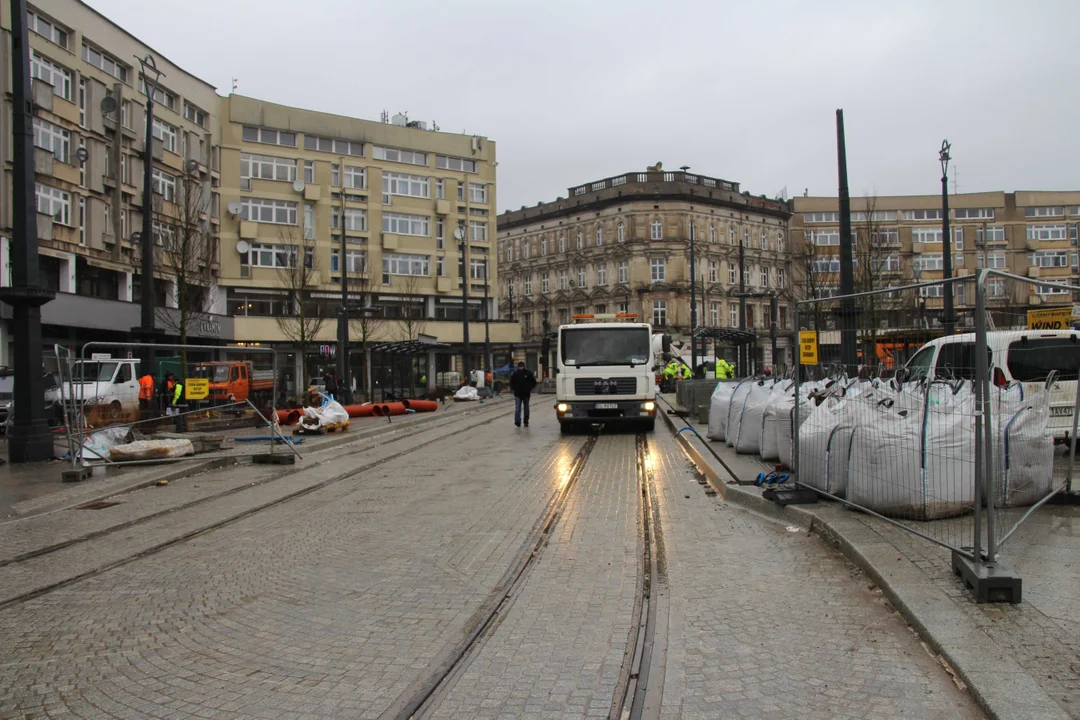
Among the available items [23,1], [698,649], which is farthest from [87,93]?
[698,649]

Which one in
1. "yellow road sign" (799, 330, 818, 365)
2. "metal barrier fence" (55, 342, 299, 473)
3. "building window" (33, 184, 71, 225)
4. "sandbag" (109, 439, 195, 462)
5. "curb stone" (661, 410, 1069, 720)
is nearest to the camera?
"curb stone" (661, 410, 1069, 720)

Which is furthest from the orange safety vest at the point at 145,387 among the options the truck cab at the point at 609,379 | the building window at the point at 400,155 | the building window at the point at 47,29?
the building window at the point at 400,155

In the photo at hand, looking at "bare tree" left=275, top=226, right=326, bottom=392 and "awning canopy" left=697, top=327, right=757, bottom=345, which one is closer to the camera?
"awning canopy" left=697, top=327, right=757, bottom=345

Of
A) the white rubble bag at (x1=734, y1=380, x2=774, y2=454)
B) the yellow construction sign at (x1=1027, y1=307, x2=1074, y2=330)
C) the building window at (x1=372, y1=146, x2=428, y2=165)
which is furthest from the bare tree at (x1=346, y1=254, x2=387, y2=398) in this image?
the yellow construction sign at (x1=1027, y1=307, x2=1074, y2=330)

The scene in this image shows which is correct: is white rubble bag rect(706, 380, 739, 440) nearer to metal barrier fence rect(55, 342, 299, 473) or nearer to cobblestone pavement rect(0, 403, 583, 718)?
cobblestone pavement rect(0, 403, 583, 718)

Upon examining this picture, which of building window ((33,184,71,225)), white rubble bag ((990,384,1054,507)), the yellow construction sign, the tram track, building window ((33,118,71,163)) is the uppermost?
building window ((33,118,71,163))

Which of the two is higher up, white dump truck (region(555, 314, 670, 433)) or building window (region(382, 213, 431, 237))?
building window (region(382, 213, 431, 237))

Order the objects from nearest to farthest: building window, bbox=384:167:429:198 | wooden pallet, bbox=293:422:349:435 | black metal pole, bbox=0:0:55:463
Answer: black metal pole, bbox=0:0:55:463, wooden pallet, bbox=293:422:349:435, building window, bbox=384:167:429:198

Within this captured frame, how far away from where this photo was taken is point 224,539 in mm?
7531

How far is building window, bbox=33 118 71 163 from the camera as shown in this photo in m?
30.0

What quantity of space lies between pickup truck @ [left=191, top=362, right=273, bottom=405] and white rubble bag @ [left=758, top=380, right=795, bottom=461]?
8967mm

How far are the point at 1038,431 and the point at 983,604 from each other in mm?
3122

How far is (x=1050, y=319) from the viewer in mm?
7078

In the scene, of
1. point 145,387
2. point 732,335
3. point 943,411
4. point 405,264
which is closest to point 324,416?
point 145,387
